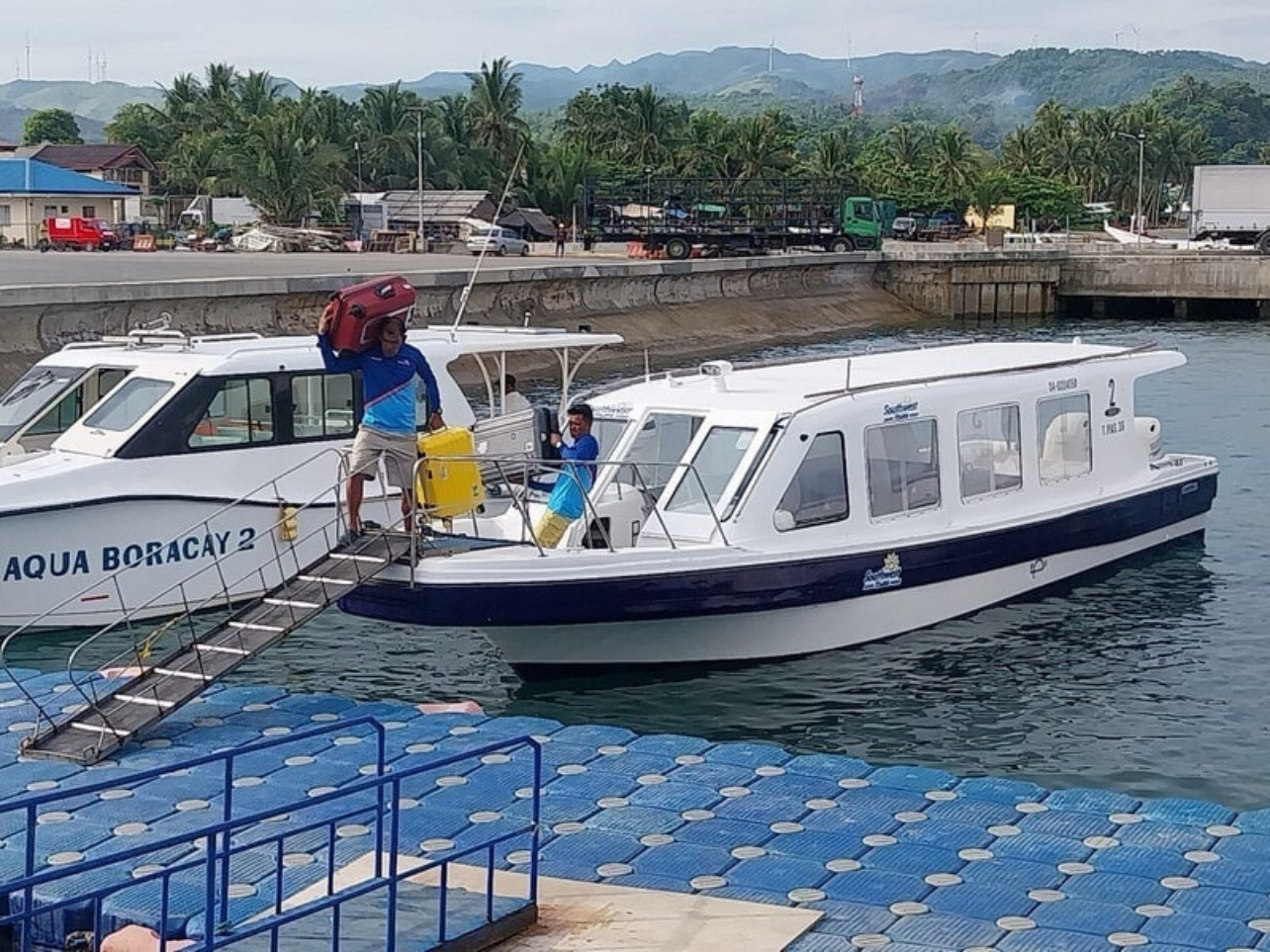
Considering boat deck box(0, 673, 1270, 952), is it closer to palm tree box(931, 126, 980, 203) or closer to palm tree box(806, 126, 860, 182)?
palm tree box(806, 126, 860, 182)

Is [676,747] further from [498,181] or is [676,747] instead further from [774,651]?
[498,181]

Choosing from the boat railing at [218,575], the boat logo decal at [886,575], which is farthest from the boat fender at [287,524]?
the boat logo decal at [886,575]

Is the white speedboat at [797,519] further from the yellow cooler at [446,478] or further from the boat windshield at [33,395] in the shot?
the boat windshield at [33,395]

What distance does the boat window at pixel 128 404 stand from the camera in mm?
17578

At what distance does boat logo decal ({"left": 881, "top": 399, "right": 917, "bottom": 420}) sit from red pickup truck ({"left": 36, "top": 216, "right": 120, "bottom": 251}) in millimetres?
62277

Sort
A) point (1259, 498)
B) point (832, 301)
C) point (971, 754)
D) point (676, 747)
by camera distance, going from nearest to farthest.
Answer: point (676, 747) < point (971, 754) < point (1259, 498) < point (832, 301)

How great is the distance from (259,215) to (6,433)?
7140 cm

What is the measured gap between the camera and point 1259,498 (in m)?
25.7

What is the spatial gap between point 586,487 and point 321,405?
375 centimetres

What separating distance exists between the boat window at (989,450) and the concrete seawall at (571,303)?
19680 millimetres

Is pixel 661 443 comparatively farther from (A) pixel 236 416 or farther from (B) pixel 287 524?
(A) pixel 236 416

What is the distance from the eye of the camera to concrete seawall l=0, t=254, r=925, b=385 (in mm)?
35562

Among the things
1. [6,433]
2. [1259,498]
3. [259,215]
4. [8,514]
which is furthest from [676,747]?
[259,215]

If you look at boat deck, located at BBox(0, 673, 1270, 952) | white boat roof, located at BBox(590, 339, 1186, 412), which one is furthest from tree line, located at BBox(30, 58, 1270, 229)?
boat deck, located at BBox(0, 673, 1270, 952)
